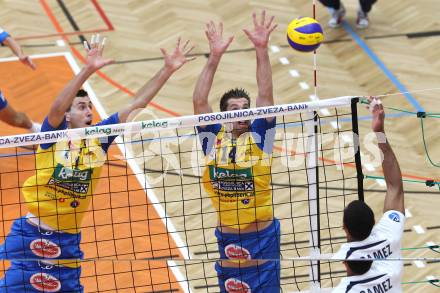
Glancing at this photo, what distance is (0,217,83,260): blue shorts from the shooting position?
8.94 m

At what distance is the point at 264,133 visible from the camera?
29.0 feet

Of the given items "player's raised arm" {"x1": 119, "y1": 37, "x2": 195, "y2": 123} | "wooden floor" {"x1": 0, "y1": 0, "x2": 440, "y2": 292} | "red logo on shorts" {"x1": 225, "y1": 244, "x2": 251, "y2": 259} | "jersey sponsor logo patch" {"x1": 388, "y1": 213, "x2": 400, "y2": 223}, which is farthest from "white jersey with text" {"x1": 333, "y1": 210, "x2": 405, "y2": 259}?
"wooden floor" {"x1": 0, "y1": 0, "x2": 440, "y2": 292}

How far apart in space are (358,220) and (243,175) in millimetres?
1632

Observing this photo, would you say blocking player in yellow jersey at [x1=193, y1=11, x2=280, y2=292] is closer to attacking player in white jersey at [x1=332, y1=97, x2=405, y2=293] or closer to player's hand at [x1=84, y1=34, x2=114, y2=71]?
player's hand at [x1=84, y1=34, x2=114, y2=71]

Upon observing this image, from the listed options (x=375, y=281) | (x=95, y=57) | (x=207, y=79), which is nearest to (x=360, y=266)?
(x=375, y=281)

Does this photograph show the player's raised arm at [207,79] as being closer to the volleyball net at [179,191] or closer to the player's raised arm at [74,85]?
the volleyball net at [179,191]

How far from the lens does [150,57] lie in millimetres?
14516

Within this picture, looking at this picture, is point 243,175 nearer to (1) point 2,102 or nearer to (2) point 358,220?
(2) point 358,220

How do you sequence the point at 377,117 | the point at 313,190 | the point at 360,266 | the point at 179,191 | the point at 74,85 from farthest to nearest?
the point at 179,191 < the point at 313,190 < the point at 74,85 < the point at 377,117 < the point at 360,266

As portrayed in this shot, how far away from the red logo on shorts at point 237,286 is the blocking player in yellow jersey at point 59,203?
1.30 m

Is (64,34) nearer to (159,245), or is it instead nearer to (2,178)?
(2,178)

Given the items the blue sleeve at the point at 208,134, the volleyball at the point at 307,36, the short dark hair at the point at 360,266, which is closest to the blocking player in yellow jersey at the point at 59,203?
the blue sleeve at the point at 208,134

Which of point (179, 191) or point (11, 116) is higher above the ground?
point (11, 116)

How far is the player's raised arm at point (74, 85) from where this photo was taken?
8.58m
